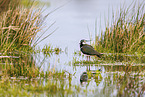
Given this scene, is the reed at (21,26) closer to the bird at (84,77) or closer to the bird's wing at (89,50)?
the bird's wing at (89,50)

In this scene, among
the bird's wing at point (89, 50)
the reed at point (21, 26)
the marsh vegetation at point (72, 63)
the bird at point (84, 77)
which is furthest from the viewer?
the reed at point (21, 26)

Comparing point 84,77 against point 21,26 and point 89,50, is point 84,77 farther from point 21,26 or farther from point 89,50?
point 21,26

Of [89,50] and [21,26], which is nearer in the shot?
[89,50]

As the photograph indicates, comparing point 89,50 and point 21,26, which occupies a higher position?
point 21,26

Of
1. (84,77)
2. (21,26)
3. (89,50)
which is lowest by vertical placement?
(84,77)

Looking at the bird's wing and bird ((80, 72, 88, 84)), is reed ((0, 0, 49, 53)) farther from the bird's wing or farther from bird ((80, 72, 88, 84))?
bird ((80, 72, 88, 84))

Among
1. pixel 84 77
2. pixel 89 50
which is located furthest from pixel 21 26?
pixel 84 77

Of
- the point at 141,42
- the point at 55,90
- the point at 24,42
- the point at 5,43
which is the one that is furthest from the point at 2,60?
the point at 141,42

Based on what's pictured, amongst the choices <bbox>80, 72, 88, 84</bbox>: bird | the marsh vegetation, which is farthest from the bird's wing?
<bbox>80, 72, 88, 84</bbox>: bird

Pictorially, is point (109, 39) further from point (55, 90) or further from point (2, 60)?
point (55, 90)

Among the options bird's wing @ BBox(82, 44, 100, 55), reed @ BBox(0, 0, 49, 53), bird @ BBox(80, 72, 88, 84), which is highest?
reed @ BBox(0, 0, 49, 53)

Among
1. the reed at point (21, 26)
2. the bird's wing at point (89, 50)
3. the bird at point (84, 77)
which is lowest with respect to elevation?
the bird at point (84, 77)

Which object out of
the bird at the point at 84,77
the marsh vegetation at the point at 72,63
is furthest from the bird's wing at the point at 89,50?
Answer: the bird at the point at 84,77

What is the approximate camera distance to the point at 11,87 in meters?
5.70
